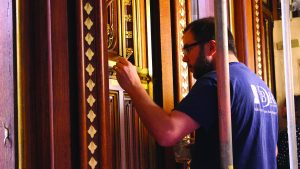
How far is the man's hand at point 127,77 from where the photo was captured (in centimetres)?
171

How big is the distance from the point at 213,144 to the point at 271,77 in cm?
262

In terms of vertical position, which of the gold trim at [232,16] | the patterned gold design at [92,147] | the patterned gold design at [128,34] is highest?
the gold trim at [232,16]

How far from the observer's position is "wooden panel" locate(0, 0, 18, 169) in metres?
1.38

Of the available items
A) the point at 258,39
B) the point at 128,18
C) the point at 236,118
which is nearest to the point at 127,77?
the point at 236,118

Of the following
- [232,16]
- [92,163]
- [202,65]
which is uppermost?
[232,16]

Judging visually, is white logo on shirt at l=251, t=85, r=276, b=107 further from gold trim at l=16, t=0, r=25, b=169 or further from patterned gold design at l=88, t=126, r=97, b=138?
gold trim at l=16, t=0, r=25, b=169

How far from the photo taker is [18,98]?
140 cm

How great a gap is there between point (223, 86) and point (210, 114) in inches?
26.1

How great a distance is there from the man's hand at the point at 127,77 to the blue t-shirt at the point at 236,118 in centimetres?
17

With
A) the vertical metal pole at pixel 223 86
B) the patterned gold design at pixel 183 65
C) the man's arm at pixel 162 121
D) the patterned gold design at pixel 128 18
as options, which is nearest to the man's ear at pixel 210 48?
the man's arm at pixel 162 121

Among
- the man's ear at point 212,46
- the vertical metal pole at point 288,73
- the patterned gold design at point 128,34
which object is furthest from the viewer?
the patterned gold design at point 128,34

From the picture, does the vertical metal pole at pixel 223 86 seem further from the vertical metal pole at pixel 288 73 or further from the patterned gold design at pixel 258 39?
the patterned gold design at pixel 258 39

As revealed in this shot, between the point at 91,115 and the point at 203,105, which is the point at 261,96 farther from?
the point at 91,115

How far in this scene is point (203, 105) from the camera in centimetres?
162
